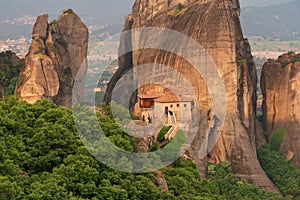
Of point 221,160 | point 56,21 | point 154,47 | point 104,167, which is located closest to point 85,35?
point 56,21

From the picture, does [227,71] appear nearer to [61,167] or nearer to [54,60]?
[54,60]

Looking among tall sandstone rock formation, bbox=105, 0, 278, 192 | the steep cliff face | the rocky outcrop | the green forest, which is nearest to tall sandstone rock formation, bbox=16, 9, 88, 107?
the rocky outcrop

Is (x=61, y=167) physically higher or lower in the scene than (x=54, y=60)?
lower


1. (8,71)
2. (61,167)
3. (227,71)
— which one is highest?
(8,71)

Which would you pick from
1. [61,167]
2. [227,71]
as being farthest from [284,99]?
[61,167]

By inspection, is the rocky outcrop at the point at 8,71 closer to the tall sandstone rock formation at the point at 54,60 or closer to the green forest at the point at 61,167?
the tall sandstone rock formation at the point at 54,60

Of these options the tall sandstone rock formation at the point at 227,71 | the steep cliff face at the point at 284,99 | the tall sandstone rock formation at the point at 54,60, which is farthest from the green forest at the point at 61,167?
the steep cliff face at the point at 284,99
